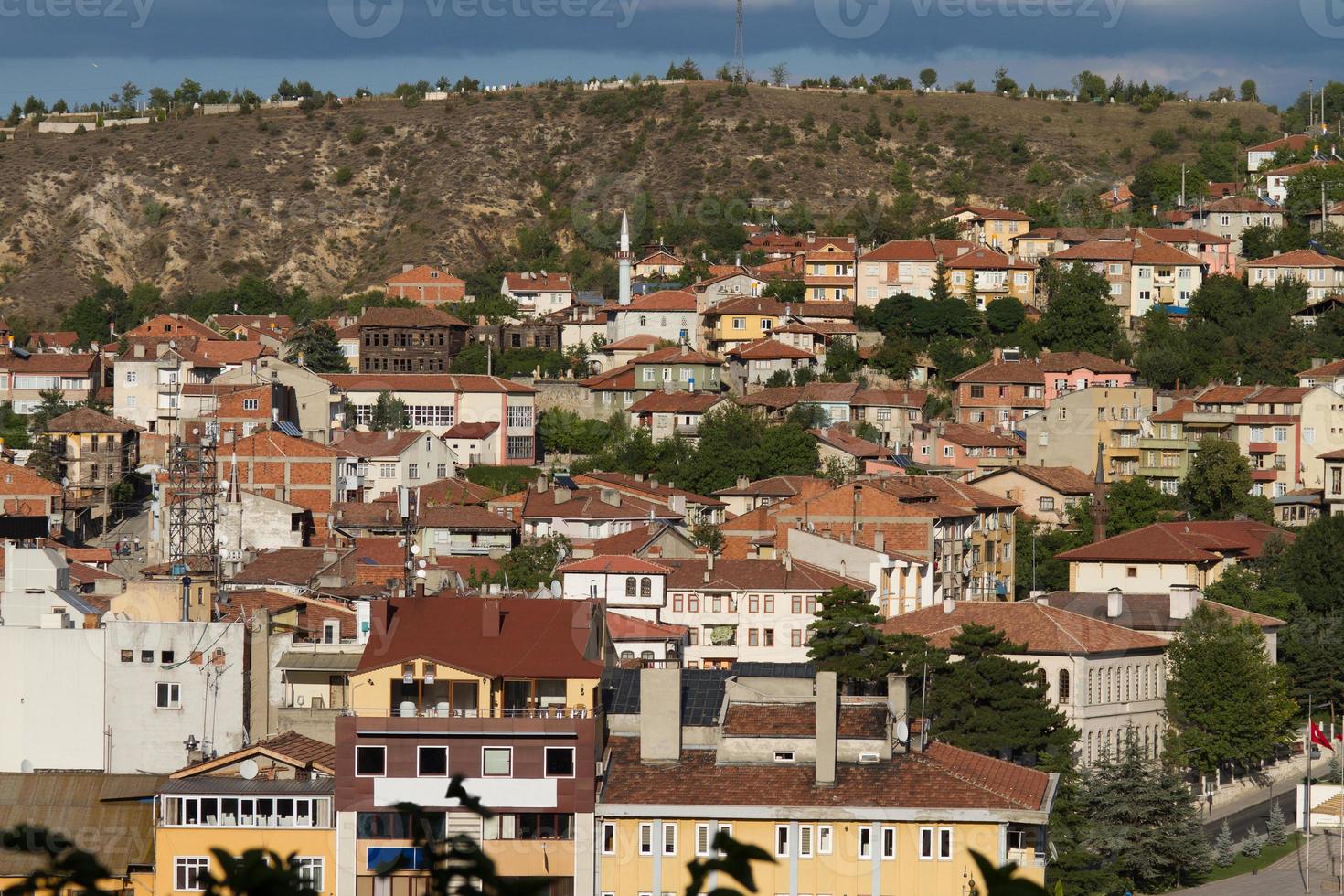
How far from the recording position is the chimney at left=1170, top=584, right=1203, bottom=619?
68812mm

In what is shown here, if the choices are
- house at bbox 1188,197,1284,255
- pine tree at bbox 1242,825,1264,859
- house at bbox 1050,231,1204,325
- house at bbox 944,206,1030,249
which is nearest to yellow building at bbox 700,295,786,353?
house at bbox 1050,231,1204,325

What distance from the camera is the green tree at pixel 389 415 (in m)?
98.8

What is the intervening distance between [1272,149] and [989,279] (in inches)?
1535

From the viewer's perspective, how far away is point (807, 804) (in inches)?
1521

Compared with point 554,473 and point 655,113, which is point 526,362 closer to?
point 554,473

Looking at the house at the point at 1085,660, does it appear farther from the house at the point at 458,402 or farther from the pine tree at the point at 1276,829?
the house at the point at 458,402

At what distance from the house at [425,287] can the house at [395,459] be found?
3698cm

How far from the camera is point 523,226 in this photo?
16212 centimetres

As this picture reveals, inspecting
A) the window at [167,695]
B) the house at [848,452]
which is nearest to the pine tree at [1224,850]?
the window at [167,695]

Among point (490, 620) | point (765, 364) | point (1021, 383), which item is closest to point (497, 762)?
point (490, 620)


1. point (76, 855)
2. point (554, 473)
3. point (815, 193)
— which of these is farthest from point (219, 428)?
point (76, 855)

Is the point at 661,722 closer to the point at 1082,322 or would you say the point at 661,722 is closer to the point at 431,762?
the point at 431,762

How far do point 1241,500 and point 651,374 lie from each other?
82.3 ft

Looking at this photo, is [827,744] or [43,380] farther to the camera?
[43,380]
